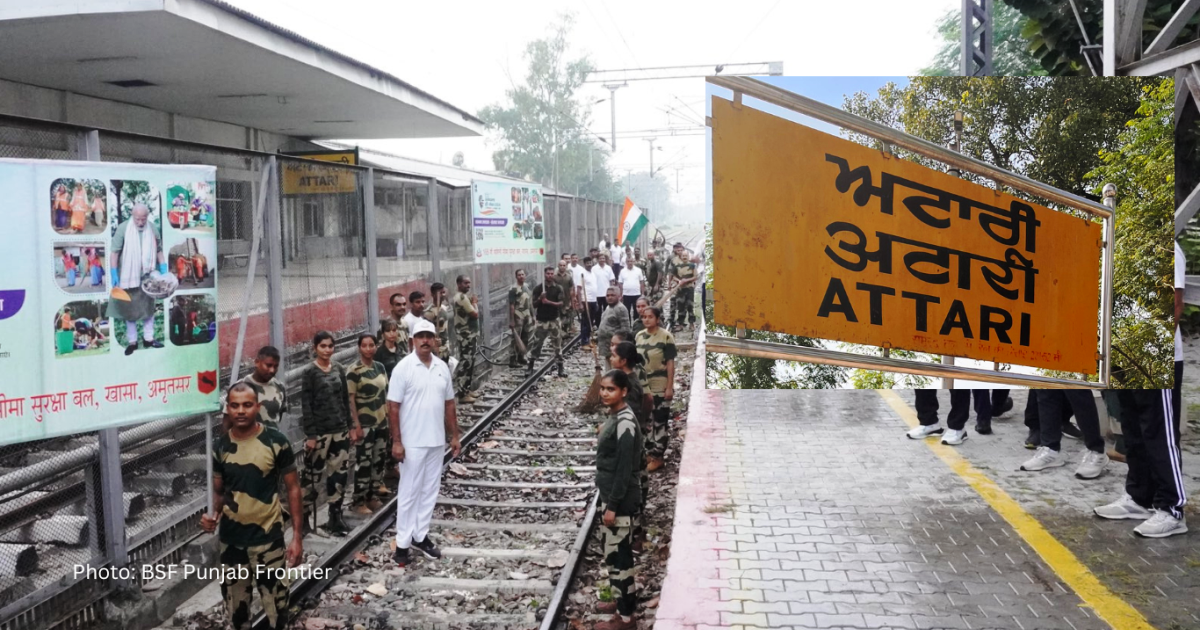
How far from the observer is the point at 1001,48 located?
20875 millimetres

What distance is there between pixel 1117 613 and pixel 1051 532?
1.58 m

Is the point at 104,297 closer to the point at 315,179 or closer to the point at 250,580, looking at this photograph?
the point at 250,580

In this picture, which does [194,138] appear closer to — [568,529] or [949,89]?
[568,529]

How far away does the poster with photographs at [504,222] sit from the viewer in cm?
1355

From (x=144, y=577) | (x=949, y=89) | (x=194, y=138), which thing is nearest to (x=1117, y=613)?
(x=949, y=89)

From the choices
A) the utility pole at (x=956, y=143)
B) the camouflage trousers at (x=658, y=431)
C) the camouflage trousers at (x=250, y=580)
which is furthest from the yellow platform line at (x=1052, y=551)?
the camouflage trousers at (x=250, y=580)

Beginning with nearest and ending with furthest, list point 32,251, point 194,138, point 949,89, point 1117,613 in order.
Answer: point 32,251
point 949,89
point 1117,613
point 194,138

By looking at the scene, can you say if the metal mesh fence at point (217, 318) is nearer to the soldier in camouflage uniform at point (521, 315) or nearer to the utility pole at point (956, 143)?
the soldier in camouflage uniform at point (521, 315)

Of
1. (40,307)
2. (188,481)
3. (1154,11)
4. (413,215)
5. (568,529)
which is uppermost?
(1154,11)

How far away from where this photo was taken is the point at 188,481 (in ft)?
24.3

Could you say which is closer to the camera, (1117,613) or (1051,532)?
(1117,613)

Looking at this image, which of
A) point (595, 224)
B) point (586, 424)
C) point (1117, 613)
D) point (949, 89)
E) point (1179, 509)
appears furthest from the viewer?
point (595, 224)

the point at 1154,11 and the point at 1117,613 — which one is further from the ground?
the point at 1154,11

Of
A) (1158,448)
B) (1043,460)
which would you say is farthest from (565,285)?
(1158,448)
